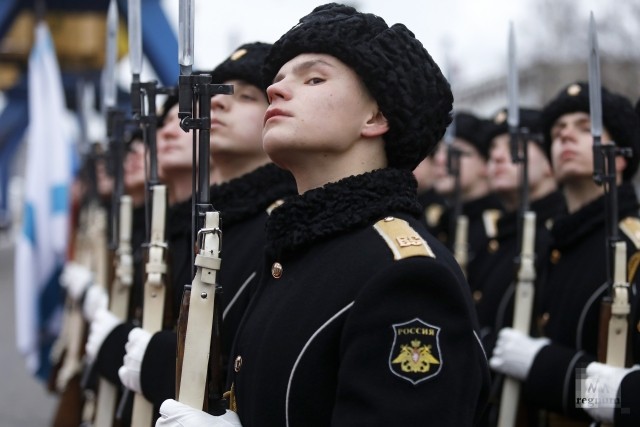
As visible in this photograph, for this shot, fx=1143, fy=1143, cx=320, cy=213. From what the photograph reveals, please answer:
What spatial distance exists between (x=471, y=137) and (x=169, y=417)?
5.18 meters

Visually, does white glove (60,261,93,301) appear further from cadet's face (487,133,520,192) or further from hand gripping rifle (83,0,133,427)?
cadet's face (487,133,520,192)

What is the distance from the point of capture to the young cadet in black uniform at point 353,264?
2209 millimetres

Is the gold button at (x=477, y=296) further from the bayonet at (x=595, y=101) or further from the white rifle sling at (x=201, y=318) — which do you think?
A: the white rifle sling at (x=201, y=318)

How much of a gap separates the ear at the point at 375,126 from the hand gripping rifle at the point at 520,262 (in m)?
1.89

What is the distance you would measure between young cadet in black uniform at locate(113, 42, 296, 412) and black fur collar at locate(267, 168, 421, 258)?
2.43ft

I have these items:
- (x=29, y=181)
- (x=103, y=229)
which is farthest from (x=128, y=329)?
(x=29, y=181)

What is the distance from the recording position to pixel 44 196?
8.19 metres

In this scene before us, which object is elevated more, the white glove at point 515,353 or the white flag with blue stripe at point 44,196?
the white flag with blue stripe at point 44,196

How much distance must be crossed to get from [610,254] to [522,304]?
0.82 meters

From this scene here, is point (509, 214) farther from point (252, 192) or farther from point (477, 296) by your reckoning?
point (252, 192)

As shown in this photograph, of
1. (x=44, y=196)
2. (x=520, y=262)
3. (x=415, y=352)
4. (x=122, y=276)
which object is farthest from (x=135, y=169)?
(x=415, y=352)

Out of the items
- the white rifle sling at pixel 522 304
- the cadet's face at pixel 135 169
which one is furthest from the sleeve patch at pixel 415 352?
the cadet's face at pixel 135 169

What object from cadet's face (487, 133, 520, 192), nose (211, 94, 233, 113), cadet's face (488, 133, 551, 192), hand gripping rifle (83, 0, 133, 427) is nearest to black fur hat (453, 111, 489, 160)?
cadet's face (488, 133, 551, 192)

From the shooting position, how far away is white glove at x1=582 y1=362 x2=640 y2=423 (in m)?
3.41
